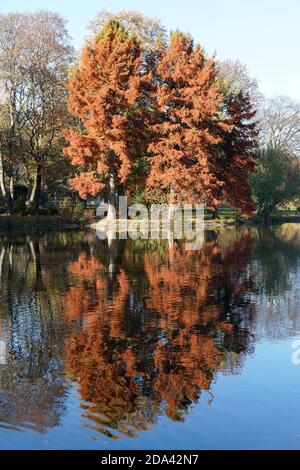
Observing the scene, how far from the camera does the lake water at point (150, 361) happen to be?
6578 mm

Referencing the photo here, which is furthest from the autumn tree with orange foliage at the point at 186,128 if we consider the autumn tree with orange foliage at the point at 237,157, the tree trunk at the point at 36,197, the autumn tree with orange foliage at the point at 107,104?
the tree trunk at the point at 36,197

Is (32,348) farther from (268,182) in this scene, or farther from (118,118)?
(268,182)

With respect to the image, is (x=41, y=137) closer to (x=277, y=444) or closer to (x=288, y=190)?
(x=288, y=190)

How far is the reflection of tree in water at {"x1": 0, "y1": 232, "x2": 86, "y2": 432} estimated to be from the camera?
23.6 ft

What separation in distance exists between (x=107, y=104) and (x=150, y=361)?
33376 mm

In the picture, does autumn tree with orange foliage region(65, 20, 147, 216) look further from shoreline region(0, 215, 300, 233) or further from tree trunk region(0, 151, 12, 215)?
tree trunk region(0, 151, 12, 215)

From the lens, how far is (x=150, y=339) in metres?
10.5

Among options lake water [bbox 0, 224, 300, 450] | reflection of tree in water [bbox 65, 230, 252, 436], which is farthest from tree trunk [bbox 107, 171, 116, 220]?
lake water [bbox 0, 224, 300, 450]

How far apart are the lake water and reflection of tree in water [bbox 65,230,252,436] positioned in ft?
0.08

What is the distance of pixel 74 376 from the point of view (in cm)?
848

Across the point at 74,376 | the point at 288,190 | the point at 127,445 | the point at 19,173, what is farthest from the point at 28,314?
the point at 288,190

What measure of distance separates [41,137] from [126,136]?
26.2ft

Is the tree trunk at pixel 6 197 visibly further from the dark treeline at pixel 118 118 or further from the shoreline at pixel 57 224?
the shoreline at pixel 57 224

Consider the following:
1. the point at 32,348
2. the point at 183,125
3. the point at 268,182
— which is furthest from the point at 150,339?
the point at 268,182
